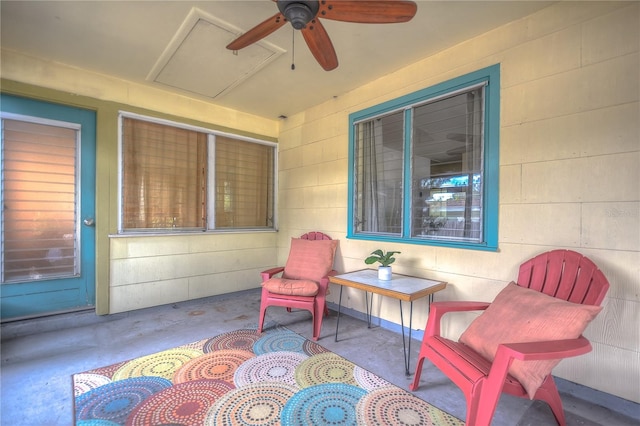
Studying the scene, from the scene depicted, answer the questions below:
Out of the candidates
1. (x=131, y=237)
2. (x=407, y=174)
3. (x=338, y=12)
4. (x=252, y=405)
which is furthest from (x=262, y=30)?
(x=131, y=237)

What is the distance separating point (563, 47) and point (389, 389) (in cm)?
262

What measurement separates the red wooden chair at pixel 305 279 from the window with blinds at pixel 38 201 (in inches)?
82.0

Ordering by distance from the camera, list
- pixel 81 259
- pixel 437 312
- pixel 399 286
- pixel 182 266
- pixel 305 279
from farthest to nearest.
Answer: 1. pixel 182 266
2. pixel 305 279
3. pixel 81 259
4. pixel 399 286
5. pixel 437 312

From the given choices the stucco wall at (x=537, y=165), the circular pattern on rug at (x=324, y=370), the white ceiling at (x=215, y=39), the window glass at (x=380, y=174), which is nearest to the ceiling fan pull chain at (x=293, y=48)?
the white ceiling at (x=215, y=39)

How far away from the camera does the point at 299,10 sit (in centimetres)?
152

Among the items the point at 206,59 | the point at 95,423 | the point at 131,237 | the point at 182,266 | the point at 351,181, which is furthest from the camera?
the point at 182,266

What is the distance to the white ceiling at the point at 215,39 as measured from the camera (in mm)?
2066

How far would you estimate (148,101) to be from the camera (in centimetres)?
333

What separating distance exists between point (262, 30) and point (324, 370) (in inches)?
93.6

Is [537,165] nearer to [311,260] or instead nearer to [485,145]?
[485,145]

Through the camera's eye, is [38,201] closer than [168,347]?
No

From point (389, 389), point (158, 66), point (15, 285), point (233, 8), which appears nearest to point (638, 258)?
point (389, 389)

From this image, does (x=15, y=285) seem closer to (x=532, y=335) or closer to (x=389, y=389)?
(x=389, y=389)

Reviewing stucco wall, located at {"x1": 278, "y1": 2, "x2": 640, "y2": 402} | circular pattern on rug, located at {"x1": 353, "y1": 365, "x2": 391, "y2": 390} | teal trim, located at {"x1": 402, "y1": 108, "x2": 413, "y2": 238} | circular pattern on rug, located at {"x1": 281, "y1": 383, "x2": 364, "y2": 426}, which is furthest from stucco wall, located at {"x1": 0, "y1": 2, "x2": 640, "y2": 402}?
circular pattern on rug, located at {"x1": 281, "y1": 383, "x2": 364, "y2": 426}
